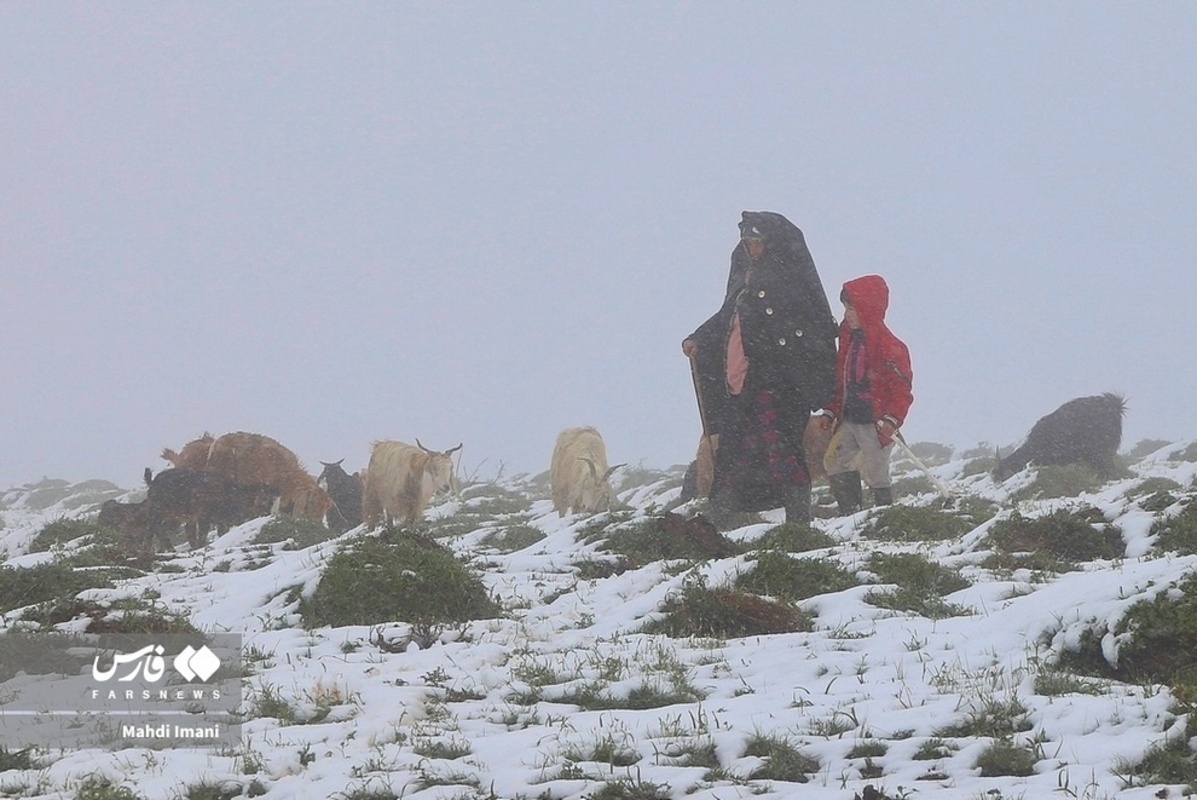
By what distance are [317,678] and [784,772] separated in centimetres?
307

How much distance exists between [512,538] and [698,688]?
30.3 ft

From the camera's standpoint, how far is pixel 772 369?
44.1 ft

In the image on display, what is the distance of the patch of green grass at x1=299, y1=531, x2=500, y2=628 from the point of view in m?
8.50

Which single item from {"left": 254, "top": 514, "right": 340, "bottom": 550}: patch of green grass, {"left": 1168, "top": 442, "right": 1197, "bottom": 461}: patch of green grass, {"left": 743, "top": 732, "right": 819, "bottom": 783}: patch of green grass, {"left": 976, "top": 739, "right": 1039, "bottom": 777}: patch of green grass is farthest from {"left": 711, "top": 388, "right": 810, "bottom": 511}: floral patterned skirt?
{"left": 1168, "top": 442, "right": 1197, "bottom": 461}: patch of green grass

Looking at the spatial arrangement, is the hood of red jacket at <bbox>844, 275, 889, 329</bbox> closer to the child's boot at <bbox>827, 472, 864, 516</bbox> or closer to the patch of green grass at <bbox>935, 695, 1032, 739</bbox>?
the child's boot at <bbox>827, 472, 864, 516</bbox>

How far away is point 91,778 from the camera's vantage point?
467 centimetres

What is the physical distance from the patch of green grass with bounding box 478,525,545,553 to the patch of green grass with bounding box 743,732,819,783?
31.1 ft

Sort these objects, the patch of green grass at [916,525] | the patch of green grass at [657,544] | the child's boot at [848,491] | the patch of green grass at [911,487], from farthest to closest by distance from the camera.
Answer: the patch of green grass at [911,487], the child's boot at [848,491], the patch of green grass at [916,525], the patch of green grass at [657,544]

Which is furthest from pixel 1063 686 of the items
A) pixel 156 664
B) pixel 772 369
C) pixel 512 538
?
pixel 512 538

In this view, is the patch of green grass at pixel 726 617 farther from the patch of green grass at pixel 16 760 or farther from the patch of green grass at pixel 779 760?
the patch of green grass at pixel 16 760

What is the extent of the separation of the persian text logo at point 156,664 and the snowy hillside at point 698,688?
1.11 feet

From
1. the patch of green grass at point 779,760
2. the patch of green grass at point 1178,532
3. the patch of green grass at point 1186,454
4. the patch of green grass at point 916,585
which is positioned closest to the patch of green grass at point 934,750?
the patch of green grass at point 779,760

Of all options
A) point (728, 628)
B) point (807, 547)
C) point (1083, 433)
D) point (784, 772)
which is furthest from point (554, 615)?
point (1083, 433)

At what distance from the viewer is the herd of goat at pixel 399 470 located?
787 inches
